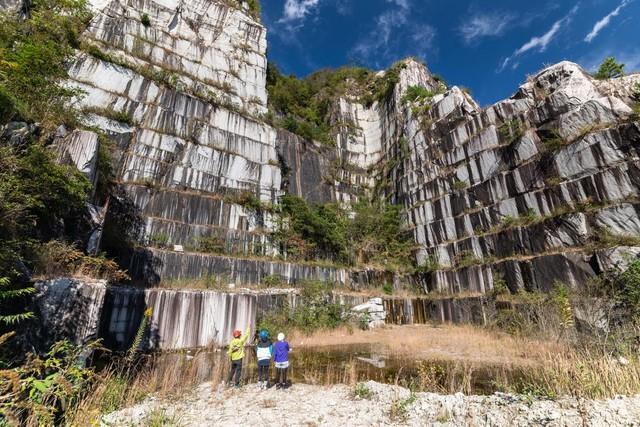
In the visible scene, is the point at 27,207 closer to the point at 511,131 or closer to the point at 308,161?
the point at 308,161

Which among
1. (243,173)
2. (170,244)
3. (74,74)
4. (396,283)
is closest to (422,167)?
(396,283)

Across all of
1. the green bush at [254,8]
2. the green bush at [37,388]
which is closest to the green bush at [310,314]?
the green bush at [37,388]

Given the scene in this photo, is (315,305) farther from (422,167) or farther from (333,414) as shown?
(422,167)

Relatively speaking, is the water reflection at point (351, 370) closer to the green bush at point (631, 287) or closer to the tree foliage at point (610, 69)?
the green bush at point (631, 287)

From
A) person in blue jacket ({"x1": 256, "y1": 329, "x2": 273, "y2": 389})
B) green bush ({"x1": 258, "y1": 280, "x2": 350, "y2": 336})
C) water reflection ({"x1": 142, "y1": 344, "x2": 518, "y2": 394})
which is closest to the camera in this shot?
water reflection ({"x1": 142, "y1": 344, "x2": 518, "y2": 394})

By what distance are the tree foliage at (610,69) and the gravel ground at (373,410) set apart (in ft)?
71.0

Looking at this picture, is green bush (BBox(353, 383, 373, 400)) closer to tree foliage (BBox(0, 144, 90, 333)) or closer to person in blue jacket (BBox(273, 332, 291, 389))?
person in blue jacket (BBox(273, 332, 291, 389))

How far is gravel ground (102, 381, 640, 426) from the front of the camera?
500cm

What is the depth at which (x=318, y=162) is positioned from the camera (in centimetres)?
3156

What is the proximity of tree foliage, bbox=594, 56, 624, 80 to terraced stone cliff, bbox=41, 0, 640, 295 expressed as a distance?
0.66 m

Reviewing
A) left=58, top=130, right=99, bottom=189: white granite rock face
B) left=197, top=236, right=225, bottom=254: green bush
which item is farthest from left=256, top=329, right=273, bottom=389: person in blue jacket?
left=197, top=236, right=225, bottom=254: green bush

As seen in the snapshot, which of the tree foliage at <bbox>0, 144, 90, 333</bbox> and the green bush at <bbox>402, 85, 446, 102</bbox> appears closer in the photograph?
the tree foliage at <bbox>0, 144, 90, 333</bbox>

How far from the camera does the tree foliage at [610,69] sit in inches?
720

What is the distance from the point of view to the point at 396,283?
81.1 feet
